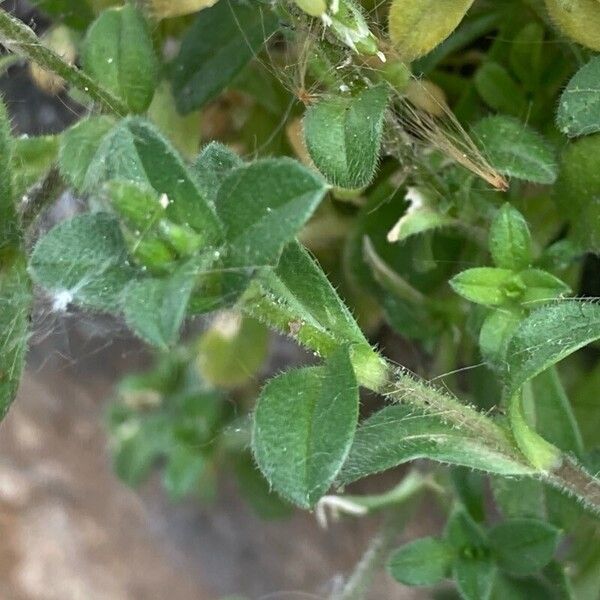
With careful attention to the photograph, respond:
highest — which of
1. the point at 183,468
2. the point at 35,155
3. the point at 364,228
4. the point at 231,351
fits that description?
the point at 35,155

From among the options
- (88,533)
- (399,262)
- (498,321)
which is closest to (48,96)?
(399,262)

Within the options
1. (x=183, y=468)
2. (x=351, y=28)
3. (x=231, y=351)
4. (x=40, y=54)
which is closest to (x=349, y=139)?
(x=351, y=28)

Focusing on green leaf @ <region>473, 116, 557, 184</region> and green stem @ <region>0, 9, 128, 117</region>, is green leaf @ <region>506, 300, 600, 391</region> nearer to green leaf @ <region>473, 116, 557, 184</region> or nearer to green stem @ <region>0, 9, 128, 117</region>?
green leaf @ <region>473, 116, 557, 184</region>

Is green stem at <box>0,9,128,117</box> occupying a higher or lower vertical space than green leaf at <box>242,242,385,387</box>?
higher

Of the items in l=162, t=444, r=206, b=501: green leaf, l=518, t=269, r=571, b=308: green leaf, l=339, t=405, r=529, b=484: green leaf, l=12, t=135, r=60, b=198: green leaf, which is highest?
l=12, t=135, r=60, b=198: green leaf

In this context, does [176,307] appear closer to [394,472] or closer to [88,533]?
[394,472]

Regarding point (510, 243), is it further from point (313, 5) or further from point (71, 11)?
point (71, 11)

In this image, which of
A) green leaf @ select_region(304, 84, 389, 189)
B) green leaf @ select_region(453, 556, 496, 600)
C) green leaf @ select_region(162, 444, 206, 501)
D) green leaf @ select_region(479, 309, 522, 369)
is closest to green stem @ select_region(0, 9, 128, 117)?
green leaf @ select_region(304, 84, 389, 189)
